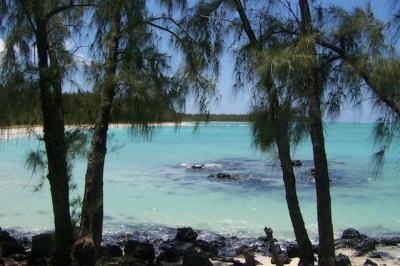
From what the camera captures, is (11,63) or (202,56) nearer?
(11,63)

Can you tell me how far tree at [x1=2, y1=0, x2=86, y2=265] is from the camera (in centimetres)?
561

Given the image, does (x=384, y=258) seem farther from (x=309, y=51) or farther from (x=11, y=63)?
(x=11, y=63)

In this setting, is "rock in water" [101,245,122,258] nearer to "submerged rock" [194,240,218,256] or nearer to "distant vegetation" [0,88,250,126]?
"submerged rock" [194,240,218,256]

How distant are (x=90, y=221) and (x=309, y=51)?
3.14 meters

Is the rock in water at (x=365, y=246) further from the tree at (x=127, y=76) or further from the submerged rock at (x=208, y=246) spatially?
the tree at (x=127, y=76)

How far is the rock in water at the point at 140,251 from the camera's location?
29.6ft

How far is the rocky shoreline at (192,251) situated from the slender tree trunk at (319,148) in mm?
1206

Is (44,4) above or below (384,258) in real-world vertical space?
above

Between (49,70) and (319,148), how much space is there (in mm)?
3105

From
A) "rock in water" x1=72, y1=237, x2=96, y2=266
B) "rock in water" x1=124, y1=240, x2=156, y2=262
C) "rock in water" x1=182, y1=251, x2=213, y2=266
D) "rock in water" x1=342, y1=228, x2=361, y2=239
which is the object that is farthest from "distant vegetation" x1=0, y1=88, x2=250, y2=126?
"rock in water" x1=342, y1=228, x2=361, y2=239

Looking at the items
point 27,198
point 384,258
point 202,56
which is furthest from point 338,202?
point 202,56

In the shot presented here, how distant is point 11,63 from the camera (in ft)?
18.4

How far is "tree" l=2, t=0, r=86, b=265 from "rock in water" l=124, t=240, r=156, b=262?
9.84 feet

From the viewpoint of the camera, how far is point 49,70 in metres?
5.61
